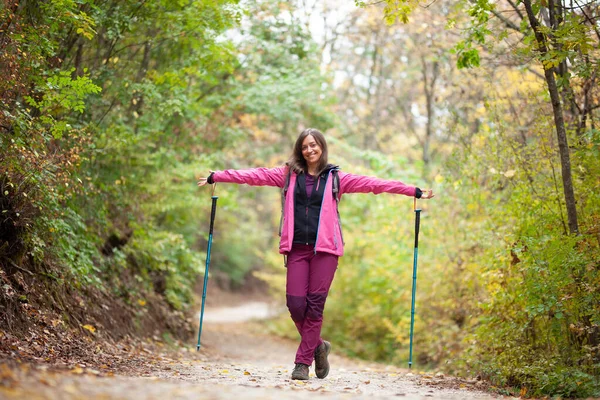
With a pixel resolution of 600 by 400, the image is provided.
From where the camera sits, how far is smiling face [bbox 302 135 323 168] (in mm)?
5867

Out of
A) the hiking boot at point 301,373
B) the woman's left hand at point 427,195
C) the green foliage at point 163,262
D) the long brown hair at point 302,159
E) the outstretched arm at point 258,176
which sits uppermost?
the long brown hair at point 302,159

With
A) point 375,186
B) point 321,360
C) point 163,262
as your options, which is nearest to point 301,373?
point 321,360

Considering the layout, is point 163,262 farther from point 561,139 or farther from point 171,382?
point 561,139

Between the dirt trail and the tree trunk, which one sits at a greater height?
the tree trunk

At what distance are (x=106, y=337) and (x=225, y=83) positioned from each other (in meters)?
5.93

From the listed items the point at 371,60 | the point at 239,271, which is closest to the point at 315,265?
the point at 371,60

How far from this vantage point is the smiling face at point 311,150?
5.87 metres

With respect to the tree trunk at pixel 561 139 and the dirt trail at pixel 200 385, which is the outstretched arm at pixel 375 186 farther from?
the dirt trail at pixel 200 385

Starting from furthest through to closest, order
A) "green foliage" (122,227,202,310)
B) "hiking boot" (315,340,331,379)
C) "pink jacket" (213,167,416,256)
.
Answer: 1. "green foliage" (122,227,202,310)
2. "hiking boot" (315,340,331,379)
3. "pink jacket" (213,167,416,256)

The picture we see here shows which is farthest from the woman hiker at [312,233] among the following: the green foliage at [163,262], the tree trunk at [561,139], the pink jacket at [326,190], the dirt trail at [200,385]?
the green foliage at [163,262]

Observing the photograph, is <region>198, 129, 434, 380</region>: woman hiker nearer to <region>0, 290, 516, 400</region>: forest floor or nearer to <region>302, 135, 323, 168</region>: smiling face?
<region>302, 135, 323, 168</region>: smiling face

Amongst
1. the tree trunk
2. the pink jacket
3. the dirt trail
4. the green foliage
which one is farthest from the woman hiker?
the green foliage

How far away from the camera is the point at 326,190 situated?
18.8 feet

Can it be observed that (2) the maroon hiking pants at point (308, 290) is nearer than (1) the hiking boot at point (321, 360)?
Yes
